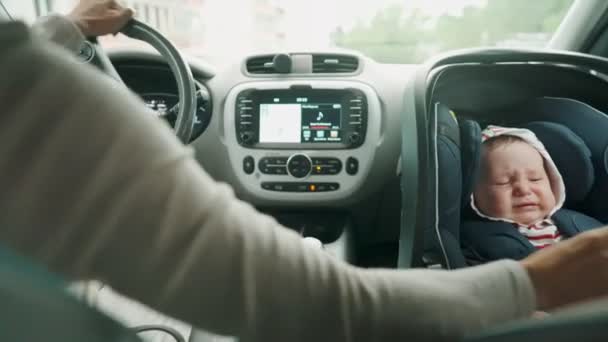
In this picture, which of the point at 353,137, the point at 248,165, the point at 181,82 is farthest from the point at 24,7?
the point at 353,137

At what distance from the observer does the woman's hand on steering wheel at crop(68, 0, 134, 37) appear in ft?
2.93

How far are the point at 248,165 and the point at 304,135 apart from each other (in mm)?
205

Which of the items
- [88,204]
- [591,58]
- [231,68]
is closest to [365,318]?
[88,204]

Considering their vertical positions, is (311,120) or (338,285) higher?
(338,285)

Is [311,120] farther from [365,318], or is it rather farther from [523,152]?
→ [365,318]

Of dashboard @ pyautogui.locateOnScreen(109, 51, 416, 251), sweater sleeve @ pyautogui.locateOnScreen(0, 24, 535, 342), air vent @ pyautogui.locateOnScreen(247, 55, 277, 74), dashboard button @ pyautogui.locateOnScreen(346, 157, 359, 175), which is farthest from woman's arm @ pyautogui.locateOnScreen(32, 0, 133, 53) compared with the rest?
dashboard button @ pyautogui.locateOnScreen(346, 157, 359, 175)

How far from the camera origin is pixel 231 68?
1.73m

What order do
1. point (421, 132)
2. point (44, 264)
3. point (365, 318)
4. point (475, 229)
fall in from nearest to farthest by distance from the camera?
point (44, 264)
point (365, 318)
point (421, 132)
point (475, 229)

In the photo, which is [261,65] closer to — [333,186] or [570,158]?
[333,186]

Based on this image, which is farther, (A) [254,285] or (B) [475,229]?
(B) [475,229]

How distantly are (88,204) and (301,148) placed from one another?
4.25 feet

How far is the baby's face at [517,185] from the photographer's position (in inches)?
51.6

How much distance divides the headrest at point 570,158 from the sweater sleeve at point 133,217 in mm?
1132

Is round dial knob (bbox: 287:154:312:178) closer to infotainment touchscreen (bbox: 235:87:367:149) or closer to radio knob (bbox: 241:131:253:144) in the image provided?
infotainment touchscreen (bbox: 235:87:367:149)
